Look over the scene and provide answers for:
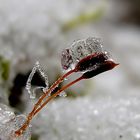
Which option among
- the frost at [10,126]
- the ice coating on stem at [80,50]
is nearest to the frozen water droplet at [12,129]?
the frost at [10,126]

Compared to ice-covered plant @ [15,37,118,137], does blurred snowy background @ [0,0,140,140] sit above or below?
below

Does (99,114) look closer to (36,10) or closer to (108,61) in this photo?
(108,61)

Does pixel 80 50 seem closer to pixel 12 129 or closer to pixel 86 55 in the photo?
pixel 86 55

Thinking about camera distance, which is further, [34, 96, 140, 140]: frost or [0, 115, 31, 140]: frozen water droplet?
[34, 96, 140, 140]: frost

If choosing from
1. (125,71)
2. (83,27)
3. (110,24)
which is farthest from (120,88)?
(110,24)

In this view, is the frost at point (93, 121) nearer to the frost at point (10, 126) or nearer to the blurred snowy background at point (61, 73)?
the blurred snowy background at point (61, 73)

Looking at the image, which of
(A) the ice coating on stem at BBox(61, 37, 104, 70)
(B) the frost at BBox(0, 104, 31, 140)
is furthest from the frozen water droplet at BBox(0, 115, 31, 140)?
(A) the ice coating on stem at BBox(61, 37, 104, 70)

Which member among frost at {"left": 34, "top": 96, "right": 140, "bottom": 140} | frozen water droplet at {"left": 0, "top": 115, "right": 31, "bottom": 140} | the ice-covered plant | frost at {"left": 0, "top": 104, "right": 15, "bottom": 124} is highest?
the ice-covered plant

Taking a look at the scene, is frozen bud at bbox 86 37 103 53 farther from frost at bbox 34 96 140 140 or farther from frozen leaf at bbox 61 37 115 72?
frost at bbox 34 96 140 140
